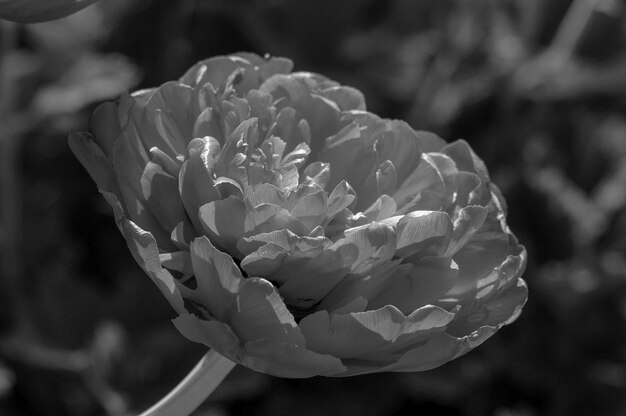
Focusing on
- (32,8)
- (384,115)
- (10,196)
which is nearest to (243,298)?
(32,8)

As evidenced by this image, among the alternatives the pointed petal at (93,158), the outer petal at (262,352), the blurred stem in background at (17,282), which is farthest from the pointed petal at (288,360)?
the blurred stem in background at (17,282)

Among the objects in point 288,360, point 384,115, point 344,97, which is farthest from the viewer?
point 384,115

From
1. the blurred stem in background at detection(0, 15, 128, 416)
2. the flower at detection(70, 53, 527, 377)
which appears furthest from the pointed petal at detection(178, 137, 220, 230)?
the blurred stem in background at detection(0, 15, 128, 416)

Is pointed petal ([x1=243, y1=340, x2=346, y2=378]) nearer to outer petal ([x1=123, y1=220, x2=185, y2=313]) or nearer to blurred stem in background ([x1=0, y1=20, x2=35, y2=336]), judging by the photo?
outer petal ([x1=123, y1=220, x2=185, y2=313])

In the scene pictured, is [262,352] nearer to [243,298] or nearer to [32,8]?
[243,298]

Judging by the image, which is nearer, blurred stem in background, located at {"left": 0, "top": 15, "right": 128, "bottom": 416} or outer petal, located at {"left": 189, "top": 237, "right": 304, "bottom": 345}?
outer petal, located at {"left": 189, "top": 237, "right": 304, "bottom": 345}
